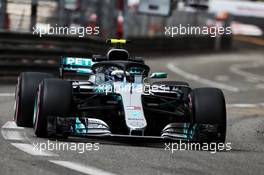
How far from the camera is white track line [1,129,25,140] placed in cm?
969

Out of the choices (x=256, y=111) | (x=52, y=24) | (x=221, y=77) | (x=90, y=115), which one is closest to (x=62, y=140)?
(x=90, y=115)

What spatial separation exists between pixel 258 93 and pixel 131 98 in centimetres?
1195

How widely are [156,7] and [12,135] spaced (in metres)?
21.0

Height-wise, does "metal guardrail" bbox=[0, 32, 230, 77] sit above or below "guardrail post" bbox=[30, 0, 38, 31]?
below

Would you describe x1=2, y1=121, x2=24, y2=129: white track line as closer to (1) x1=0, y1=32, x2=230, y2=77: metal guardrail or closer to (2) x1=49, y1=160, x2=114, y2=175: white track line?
(2) x1=49, y1=160, x2=114, y2=175: white track line

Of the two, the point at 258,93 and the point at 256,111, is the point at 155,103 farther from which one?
the point at 258,93

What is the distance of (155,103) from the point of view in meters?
10.7

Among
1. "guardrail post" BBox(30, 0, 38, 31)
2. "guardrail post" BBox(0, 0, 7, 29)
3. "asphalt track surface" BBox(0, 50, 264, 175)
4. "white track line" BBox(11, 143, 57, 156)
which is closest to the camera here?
"asphalt track surface" BBox(0, 50, 264, 175)
